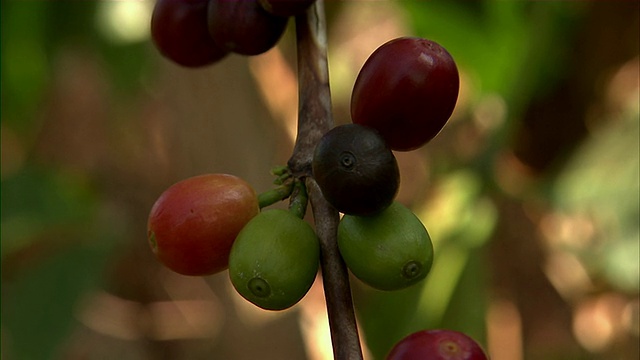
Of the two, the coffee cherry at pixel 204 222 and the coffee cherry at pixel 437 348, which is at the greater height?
the coffee cherry at pixel 204 222

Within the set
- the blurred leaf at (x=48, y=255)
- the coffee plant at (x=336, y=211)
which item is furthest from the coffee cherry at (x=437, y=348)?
the blurred leaf at (x=48, y=255)

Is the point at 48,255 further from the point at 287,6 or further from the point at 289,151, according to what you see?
the point at 287,6

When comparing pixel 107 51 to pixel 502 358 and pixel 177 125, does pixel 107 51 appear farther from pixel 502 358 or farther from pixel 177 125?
pixel 502 358

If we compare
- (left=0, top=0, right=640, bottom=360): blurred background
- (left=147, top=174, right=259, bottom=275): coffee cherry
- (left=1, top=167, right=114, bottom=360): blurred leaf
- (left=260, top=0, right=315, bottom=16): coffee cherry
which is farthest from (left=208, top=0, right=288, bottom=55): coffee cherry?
(left=1, top=167, right=114, bottom=360): blurred leaf

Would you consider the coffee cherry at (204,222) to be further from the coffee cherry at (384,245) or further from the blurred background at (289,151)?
the blurred background at (289,151)

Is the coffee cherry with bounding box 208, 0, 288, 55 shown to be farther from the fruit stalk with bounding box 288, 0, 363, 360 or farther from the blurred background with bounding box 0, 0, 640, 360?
the blurred background with bounding box 0, 0, 640, 360

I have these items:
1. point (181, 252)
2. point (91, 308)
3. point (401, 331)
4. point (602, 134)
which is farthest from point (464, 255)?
point (91, 308)
